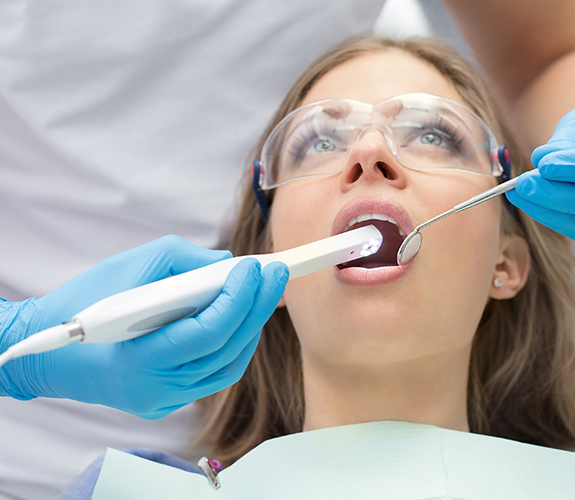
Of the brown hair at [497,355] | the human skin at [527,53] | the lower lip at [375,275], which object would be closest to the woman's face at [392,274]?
the lower lip at [375,275]

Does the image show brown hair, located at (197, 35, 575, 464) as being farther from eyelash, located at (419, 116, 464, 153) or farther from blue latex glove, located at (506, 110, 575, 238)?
blue latex glove, located at (506, 110, 575, 238)

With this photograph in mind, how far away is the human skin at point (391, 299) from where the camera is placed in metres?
1.29

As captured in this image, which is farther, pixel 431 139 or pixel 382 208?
pixel 431 139

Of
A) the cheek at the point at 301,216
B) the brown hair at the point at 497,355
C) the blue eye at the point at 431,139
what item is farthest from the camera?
the brown hair at the point at 497,355

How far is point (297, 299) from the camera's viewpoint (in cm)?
142

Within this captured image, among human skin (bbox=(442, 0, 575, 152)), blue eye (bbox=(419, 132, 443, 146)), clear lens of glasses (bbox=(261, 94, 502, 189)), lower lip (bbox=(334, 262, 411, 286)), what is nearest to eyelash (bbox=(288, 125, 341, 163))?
clear lens of glasses (bbox=(261, 94, 502, 189))

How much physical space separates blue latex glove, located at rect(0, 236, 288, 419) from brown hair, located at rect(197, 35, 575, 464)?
2.31 feet

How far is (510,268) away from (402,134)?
54 cm

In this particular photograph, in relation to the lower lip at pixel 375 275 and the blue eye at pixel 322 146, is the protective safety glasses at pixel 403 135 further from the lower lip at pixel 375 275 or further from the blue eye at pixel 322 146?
the lower lip at pixel 375 275

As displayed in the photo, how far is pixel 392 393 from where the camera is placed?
1.41 metres

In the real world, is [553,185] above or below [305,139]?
below

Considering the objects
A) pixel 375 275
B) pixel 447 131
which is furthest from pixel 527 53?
pixel 375 275

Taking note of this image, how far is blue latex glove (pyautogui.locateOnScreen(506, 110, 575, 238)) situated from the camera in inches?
44.9

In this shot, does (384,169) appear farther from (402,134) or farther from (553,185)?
(553,185)
